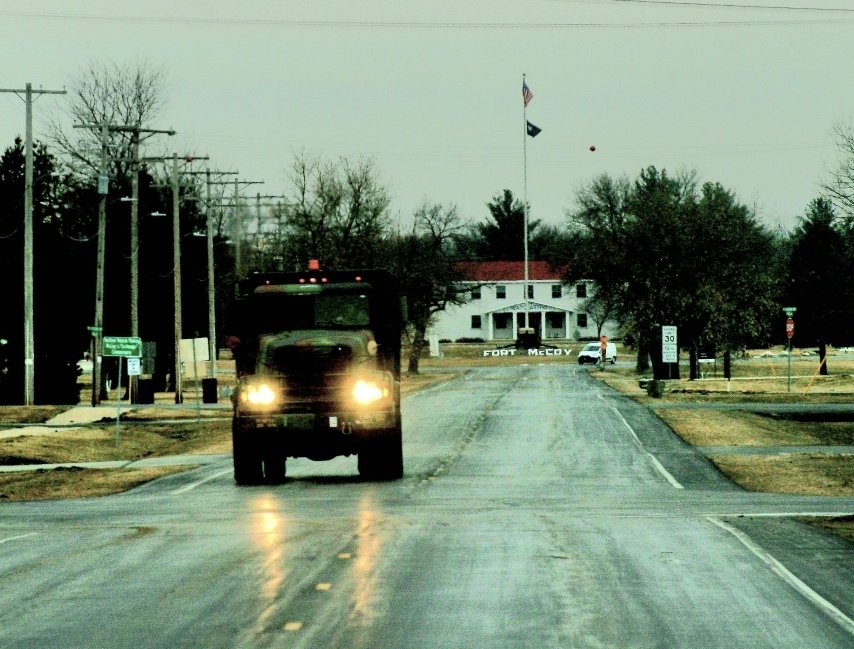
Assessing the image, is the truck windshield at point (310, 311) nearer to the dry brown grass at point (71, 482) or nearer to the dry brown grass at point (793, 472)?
the dry brown grass at point (71, 482)

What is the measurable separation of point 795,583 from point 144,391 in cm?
4739

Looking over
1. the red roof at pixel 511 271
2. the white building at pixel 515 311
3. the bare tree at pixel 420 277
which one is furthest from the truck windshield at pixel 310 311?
the red roof at pixel 511 271

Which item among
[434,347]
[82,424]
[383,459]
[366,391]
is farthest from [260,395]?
[434,347]

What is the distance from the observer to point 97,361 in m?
50.9

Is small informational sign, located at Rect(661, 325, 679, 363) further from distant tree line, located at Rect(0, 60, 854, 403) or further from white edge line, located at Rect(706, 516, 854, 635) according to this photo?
white edge line, located at Rect(706, 516, 854, 635)

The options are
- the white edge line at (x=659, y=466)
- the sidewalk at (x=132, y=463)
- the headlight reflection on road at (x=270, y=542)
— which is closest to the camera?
the headlight reflection on road at (x=270, y=542)

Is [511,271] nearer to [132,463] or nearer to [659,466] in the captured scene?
[132,463]

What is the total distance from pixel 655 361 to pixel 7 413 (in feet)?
106

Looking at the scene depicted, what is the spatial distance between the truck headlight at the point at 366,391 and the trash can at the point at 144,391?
36.1m

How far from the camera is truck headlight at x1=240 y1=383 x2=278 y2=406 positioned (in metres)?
21.6

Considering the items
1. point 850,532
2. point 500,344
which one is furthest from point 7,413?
point 500,344

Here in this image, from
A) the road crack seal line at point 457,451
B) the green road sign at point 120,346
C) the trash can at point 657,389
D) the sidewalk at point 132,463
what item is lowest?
the sidewalk at point 132,463

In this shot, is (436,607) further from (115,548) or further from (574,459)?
(574,459)

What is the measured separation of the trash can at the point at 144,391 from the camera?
56438mm
